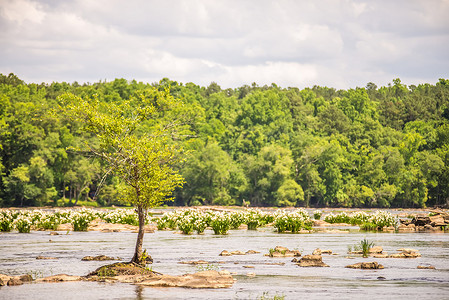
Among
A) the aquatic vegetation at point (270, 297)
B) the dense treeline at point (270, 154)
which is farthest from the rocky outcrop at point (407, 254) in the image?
the dense treeline at point (270, 154)

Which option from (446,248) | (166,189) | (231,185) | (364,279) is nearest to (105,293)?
(166,189)

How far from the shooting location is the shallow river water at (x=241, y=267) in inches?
826

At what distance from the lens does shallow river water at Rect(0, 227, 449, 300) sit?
20984 mm

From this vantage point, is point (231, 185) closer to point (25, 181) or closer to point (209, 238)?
point (25, 181)

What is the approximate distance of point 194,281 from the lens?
22.5 metres

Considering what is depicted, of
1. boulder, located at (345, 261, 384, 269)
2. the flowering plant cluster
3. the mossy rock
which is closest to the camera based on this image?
the mossy rock

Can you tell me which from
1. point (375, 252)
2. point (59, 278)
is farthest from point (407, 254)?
point (59, 278)

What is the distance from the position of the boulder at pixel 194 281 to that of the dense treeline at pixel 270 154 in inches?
2835

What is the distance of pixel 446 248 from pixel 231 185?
315 feet

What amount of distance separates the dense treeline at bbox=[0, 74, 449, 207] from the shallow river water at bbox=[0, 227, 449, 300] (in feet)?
180

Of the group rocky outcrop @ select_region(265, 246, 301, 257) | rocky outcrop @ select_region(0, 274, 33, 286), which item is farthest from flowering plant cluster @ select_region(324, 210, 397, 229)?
rocky outcrop @ select_region(0, 274, 33, 286)

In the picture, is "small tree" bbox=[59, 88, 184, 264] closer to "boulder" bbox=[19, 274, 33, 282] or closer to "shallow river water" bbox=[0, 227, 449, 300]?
"shallow river water" bbox=[0, 227, 449, 300]

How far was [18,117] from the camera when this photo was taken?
364ft

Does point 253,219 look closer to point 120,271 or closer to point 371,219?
point 371,219
